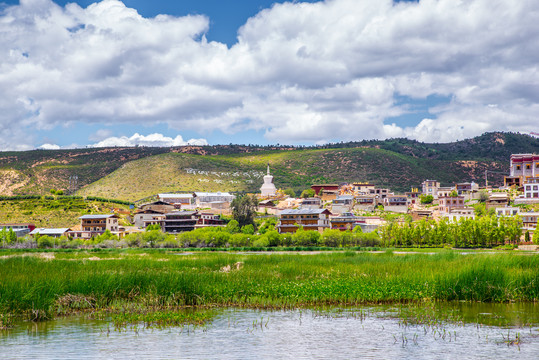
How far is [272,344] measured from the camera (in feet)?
64.2

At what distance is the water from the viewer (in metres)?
18.3

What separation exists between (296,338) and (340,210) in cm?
8558

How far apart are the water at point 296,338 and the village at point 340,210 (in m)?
58.8

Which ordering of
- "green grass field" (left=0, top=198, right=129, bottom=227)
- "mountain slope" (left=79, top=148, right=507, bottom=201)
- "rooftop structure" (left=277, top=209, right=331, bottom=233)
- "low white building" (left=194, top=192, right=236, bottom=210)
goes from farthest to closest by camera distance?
"mountain slope" (left=79, top=148, right=507, bottom=201)
"low white building" (left=194, top=192, right=236, bottom=210)
"green grass field" (left=0, top=198, right=129, bottom=227)
"rooftop structure" (left=277, top=209, right=331, bottom=233)

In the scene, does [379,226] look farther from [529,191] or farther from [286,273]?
[286,273]

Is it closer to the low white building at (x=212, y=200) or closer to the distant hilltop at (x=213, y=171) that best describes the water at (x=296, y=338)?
the low white building at (x=212, y=200)

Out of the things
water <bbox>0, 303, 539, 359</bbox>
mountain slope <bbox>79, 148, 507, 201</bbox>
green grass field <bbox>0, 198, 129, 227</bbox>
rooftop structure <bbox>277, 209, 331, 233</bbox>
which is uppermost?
mountain slope <bbox>79, 148, 507, 201</bbox>

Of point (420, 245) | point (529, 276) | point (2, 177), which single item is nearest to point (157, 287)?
point (529, 276)

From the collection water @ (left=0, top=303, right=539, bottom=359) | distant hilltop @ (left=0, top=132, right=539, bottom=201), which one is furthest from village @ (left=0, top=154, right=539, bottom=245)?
water @ (left=0, top=303, right=539, bottom=359)

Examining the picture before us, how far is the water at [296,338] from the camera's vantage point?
18.3 metres

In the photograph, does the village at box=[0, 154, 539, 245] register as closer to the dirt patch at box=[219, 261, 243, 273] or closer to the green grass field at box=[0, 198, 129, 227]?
the green grass field at box=[0, 198, 129, 227]

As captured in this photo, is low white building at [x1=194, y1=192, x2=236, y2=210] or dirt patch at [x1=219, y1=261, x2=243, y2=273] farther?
low white building at [x1=194, y1=192, x2=236, y2=210]

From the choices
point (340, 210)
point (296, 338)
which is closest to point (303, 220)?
point (340, 210)

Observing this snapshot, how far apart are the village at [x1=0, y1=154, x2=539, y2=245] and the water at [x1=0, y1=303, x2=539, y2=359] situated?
58.8m
